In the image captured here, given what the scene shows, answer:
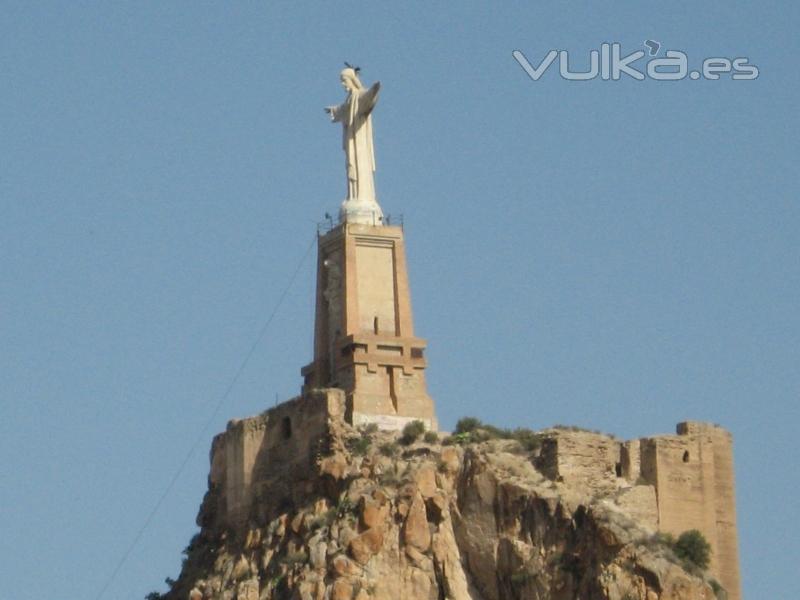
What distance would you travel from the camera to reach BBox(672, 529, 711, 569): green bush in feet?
405

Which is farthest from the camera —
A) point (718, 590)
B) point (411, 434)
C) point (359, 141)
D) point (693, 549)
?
point (359, 141)

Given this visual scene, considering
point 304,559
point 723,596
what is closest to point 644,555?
point 723,596

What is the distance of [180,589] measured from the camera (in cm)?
13338

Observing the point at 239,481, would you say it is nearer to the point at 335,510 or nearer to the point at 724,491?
the point at 335,510

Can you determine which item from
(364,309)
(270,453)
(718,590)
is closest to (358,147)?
(364,309)

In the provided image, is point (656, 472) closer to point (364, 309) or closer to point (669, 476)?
point (669, 476)

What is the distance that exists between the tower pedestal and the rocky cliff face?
195 cm

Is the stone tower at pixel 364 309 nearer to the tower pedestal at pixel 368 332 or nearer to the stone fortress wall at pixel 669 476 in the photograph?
the tower pedestal at pixel 368 332

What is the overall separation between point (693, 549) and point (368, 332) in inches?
554

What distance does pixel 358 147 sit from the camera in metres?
135

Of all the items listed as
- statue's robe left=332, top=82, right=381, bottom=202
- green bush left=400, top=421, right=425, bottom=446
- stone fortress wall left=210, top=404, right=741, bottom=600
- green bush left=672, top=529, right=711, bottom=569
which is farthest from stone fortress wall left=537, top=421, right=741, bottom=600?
statue's robe left=332, top=82, right=381, bottom=202

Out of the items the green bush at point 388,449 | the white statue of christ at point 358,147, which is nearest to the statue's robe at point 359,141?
the white statue of christ at point 358,147

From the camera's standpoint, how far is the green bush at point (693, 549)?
12331 cm

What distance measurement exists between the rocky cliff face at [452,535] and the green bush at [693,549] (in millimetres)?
705
